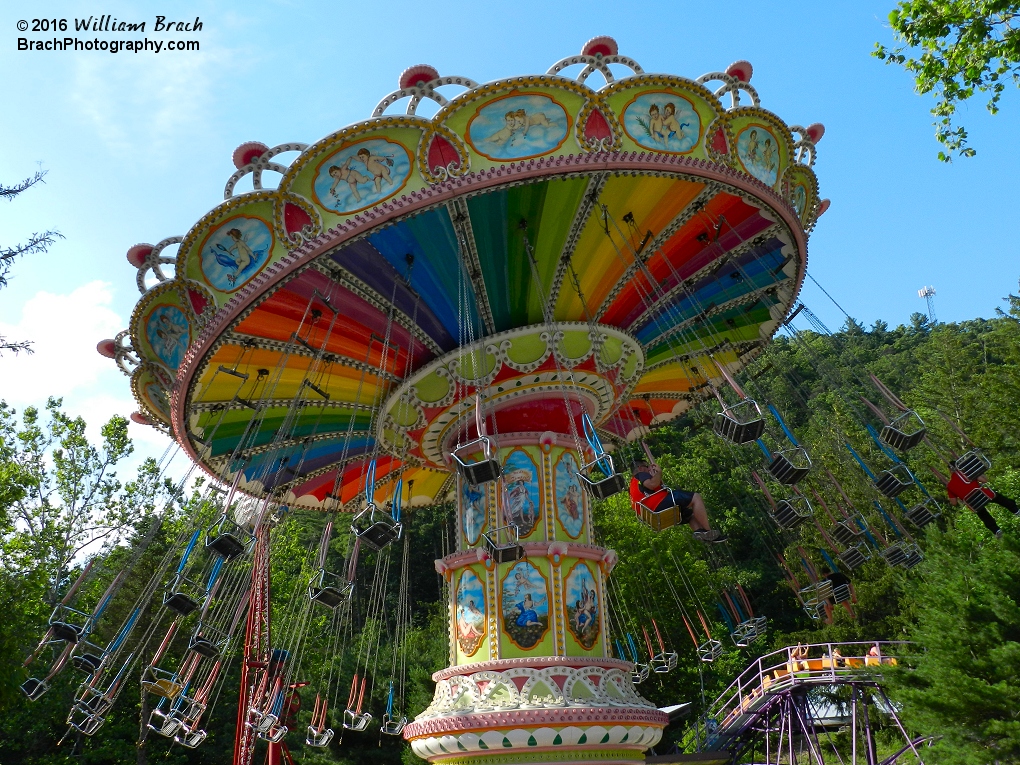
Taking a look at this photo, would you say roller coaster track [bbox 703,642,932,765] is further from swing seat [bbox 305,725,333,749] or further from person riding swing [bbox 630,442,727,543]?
swing seat [bbox 305,725,333,749]

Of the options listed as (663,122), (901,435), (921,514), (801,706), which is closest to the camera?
(901,435)

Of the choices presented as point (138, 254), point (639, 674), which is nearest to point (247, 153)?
point (138, 254)

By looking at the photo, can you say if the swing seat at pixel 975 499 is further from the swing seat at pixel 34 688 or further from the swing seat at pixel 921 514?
the swing seat at pixel 34 688

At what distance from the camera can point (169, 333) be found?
36.6 feet

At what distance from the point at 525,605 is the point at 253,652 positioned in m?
12.3

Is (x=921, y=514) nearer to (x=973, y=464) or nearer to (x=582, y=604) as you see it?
(x=973, y=464)

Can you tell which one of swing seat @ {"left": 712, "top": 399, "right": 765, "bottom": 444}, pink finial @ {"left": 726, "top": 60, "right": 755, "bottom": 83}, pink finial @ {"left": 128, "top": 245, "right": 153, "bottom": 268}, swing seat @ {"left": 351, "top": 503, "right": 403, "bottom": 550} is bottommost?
swing seat @ {"left": 351, "top": 503, "right": 403, "bottom": 550}

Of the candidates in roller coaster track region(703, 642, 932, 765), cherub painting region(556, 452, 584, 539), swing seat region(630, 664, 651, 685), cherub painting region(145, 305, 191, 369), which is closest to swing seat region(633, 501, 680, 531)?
cherub painting region(556, 452, 584, 539)

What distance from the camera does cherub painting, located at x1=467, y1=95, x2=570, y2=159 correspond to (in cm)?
895

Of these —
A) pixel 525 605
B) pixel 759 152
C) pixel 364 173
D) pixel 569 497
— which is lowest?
pixel 525 605

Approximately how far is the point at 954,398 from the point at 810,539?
8.52 m

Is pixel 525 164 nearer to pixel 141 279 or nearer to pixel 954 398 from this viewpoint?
pixel 141 279

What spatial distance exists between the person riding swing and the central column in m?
0.80

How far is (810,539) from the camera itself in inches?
1252
